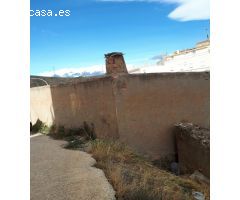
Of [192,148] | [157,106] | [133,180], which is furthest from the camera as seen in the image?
[157,106]

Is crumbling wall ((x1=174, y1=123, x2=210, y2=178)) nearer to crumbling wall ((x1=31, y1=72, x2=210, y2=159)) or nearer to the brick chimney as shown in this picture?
crumbling wall ((x1=31, y1=72, x2=210, y2=159))

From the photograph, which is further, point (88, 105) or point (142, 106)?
point (88, 105)

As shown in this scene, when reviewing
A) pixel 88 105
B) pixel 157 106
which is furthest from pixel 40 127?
pixel 157 106

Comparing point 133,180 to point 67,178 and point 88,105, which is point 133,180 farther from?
point 88,105

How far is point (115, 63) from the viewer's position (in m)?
9.11

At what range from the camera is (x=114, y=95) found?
786 centimetres

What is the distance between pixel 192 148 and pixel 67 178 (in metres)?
3.95

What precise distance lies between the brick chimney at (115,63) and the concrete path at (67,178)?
2.88 m

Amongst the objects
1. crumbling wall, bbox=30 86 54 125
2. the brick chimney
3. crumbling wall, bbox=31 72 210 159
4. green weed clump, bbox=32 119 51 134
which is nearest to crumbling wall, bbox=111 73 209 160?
crumbling wall, bbox=31 72 210 159

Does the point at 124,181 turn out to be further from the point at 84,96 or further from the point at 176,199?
the point at 84,96

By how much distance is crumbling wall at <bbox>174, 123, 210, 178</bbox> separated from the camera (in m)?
7.52
